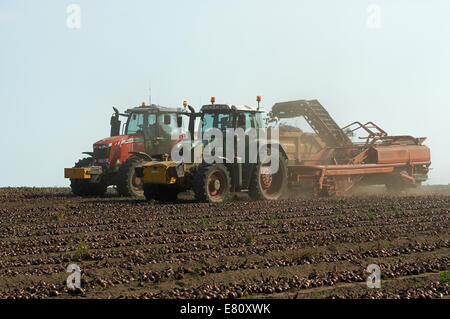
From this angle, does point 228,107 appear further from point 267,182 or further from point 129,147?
point 129,147

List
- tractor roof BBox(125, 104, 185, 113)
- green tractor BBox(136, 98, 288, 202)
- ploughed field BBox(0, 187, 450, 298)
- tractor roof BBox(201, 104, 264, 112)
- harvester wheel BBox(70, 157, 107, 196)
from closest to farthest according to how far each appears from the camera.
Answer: ploughed field BBox(0, 187, 450, 298) → green tractor BBox(136, 98, 288, 202) → tractor roof BBox(201, 104, 264, 112) → tractor roof BBox(125, 104, 185, 113) → harvester wheel BBox(70, 157, 107, 196)

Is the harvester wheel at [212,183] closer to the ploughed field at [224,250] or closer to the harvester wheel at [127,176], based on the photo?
the ploughed field at [224,250]

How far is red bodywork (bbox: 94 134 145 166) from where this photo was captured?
1612 cm

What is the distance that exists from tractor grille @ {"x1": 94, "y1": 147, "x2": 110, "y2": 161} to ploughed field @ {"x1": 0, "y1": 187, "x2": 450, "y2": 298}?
2598 millimetres

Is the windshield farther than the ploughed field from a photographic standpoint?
Yes

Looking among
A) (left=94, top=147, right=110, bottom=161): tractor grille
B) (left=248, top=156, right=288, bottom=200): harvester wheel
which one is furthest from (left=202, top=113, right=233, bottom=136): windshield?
(left=94, top=147, right=110, bottom=161): tractor grille

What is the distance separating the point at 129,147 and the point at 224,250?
341 inches

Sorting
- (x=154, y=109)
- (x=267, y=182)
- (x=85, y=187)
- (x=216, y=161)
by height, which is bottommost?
(x=85, y=187)

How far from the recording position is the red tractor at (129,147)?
15953 millimetres

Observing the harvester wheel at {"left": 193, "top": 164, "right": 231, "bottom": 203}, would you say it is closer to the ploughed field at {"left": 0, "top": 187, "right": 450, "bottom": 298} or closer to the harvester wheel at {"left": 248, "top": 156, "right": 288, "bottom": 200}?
the ploughed field at {"left": 0, "top": 187, "right": 450, "bottom": 298}

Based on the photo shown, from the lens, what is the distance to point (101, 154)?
1633cm

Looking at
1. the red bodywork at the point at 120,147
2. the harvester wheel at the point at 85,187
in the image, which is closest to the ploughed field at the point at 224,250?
the red bodywork at the point at 120,147

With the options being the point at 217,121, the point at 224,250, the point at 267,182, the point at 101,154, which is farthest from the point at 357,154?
the point at 224,250
